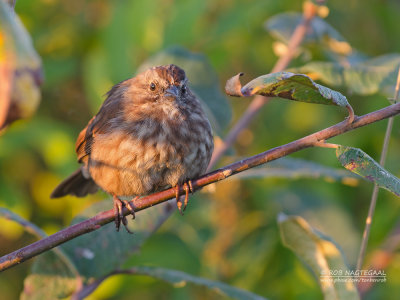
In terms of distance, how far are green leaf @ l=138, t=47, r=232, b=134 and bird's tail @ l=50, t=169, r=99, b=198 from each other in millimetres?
801

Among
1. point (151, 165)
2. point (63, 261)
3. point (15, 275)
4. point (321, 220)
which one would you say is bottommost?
point (15, 275)

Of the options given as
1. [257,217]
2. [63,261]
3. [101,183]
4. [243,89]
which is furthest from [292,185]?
[243,89]

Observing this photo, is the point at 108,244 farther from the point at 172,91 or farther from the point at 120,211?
the point at 172,91

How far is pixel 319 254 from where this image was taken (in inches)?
106

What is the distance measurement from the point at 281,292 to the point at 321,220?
634mm

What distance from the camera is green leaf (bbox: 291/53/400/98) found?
10.5 feet

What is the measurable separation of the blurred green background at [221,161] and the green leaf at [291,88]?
175 centimetres

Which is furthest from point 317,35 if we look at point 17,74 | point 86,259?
point 17,74

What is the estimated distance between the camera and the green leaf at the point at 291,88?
1854 millimetres

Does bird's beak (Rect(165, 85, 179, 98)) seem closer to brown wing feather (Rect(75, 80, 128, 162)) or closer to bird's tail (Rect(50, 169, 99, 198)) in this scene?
brown wing feather (Rect(75, 80, 128, 162))

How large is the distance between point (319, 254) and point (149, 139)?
3.43 ft

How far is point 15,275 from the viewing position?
4723mm

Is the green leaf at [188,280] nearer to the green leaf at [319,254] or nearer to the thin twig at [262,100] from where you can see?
the green leaf at [319,254]

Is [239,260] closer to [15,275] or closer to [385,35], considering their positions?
[15,275]
